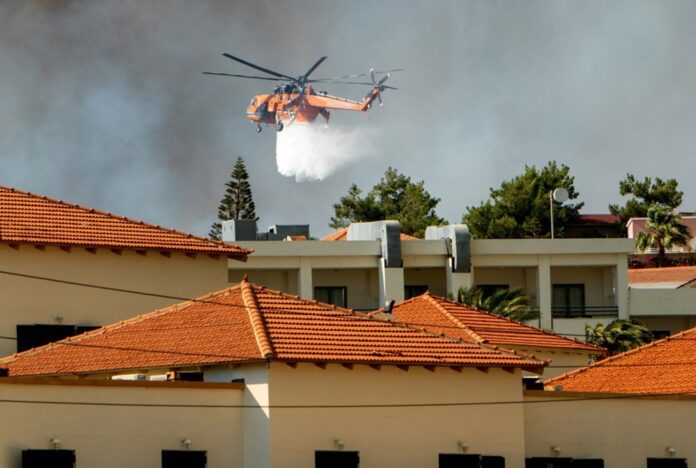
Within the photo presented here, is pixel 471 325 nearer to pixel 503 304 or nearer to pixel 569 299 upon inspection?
pixel 503 304

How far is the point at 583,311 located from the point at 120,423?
187ft

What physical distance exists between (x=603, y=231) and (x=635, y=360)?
103m

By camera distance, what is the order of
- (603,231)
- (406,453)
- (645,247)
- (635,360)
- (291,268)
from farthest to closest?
(603,231)
(645,247)
(291,268)
(635,360)
(406,453)

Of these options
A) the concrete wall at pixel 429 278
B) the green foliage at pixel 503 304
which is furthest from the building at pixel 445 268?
the green foliage at pixel 503 304

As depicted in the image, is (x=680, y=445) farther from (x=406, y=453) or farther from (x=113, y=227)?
(x=113, y=227)

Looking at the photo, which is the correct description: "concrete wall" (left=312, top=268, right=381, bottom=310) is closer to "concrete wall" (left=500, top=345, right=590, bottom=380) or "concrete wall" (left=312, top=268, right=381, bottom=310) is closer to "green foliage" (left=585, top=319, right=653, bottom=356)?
"green foliage" (left=585, top=319, right=653, bottom=356)

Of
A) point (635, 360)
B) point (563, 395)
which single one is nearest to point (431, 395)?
point (563, 395)

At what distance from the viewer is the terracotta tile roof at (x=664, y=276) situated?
117 m

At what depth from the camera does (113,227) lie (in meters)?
56.4

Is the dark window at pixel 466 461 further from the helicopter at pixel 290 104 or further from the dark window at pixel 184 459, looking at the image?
the helicopter at pixel 290 104

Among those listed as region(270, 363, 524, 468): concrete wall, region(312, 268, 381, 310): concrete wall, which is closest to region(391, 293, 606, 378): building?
region(270, 363, 524, 468): concrete wall

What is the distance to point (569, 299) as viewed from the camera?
9538 cm

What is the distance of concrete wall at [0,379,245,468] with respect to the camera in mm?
39094

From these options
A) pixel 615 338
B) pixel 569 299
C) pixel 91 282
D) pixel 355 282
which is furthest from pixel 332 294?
pixel 91 282
